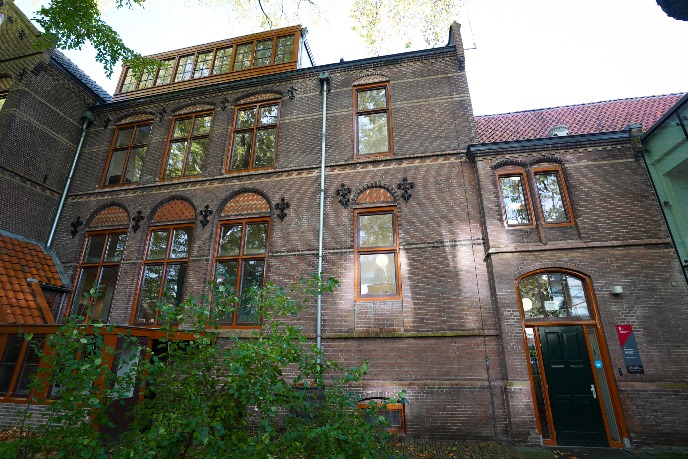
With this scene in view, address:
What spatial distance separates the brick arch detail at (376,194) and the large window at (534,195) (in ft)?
7.98

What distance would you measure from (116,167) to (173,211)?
309 cm

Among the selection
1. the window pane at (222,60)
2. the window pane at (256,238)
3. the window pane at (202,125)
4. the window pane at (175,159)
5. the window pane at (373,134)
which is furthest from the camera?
the window pane at (222,60)

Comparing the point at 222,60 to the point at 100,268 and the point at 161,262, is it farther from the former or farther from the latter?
the point at 100,268

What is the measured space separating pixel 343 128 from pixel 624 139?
646cm

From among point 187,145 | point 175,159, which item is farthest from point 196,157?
point 175,159

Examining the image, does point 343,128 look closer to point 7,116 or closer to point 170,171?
point 170,171

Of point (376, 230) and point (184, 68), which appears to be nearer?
point (376, 230)

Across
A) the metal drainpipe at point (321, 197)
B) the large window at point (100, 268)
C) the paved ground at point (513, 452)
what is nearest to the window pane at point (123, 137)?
the large window at point (100, 268)

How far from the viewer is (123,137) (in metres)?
11.4

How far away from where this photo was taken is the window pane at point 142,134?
1116 cm

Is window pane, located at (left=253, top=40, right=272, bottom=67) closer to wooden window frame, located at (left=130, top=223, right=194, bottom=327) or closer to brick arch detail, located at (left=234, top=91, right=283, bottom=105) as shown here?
brick arch detail, located at (left=234, top=91, right=283, bottom=105)

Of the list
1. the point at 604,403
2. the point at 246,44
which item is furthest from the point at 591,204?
the point at 246,44

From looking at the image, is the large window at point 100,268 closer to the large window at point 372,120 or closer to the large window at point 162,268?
the large window at point 162,268

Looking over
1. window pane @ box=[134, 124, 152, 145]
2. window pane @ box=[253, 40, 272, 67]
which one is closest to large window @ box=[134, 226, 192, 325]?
window pane @ box=[134, 124, 152, 145]
